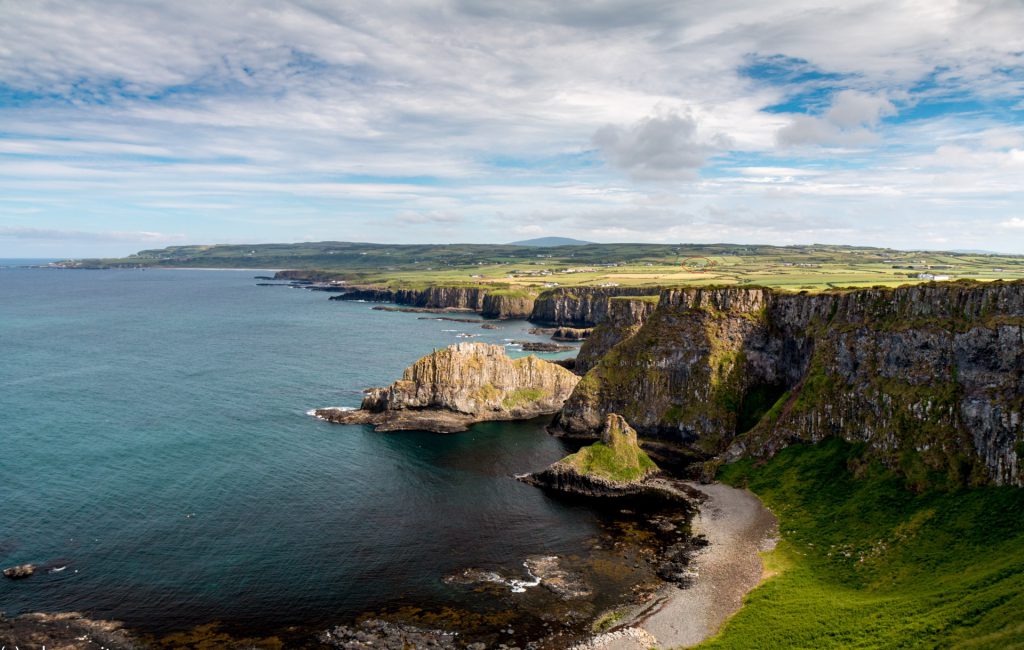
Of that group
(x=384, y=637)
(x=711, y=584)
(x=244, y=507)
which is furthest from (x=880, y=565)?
(x=244, y=507)

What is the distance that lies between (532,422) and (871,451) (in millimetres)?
62016

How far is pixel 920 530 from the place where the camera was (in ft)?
236

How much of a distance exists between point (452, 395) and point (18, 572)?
74.9m

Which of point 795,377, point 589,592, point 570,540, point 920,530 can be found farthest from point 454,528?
point 795,377

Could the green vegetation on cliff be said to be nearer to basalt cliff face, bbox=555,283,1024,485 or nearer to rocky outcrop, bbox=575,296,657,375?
basalt cliff face, bbox=555,283,1024,485

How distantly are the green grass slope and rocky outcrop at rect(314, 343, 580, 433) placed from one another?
2220 inches

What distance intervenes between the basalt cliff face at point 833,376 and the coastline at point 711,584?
16.5 m

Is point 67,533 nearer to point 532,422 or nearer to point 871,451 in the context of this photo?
point 532,422

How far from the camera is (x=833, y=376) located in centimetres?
9650

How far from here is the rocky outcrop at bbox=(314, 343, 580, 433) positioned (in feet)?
420

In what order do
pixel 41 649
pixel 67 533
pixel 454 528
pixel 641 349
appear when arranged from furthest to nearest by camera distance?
pixel 641 349, pixel 454 528, pixel 67 533, pixel 41 649

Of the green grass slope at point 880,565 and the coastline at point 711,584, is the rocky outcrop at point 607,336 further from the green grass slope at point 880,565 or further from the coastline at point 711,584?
the green grass slope at point 880,565

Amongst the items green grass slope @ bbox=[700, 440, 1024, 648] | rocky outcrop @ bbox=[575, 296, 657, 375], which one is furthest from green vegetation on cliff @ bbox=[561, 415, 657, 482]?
rocky outcrop @ bbox=[575, 296, 657, 375]

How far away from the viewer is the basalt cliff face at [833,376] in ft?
254
